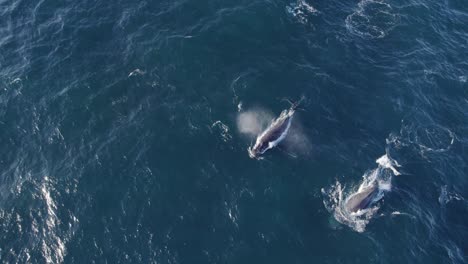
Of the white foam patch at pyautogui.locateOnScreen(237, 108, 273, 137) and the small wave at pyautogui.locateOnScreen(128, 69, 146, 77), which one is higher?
the small wave at pyautogui.locateOnScreen(128, 69, 146, 77)

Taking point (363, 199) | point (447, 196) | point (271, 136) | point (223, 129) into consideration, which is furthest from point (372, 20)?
point (363, 199)

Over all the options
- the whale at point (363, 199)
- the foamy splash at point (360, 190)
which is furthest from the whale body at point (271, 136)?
the whale at point (363, 199)

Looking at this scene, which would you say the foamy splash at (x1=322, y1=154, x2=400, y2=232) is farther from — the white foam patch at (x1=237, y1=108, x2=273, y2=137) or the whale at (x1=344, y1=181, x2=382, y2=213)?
the white foam patch at (x1=237, y1=108, x2=273, y2=137)

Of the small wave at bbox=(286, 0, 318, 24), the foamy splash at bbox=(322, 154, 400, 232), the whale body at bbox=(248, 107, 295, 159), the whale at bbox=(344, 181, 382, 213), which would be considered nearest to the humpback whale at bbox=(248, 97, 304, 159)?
the whale body at bbox=(248, 107, 295, 159)

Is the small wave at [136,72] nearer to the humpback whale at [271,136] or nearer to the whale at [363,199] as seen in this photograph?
the humpback whale at [271,136]

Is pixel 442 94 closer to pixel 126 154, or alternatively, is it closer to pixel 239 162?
pixel 239 162

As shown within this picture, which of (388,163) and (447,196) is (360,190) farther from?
(447,196)
